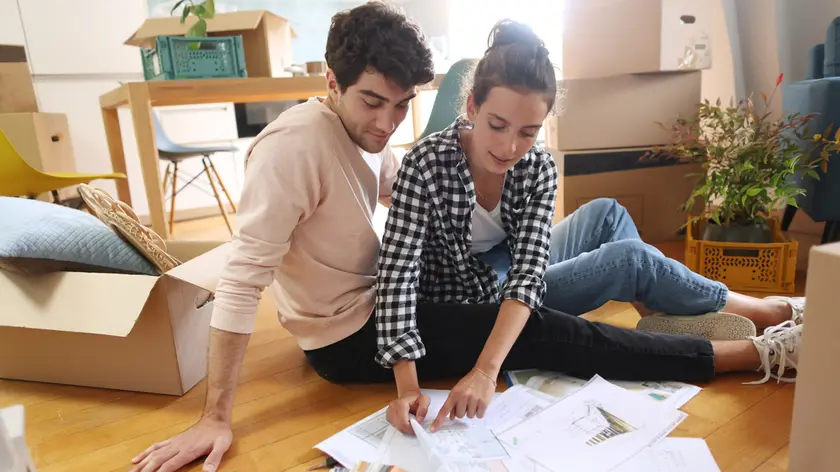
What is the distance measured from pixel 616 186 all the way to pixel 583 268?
1.02m

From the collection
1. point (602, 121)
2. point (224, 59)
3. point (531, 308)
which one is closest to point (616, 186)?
point (602, 121)

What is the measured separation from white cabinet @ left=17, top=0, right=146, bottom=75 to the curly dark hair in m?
2.65

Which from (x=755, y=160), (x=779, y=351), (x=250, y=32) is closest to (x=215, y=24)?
(x=250, y=32)

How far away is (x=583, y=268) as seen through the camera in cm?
116

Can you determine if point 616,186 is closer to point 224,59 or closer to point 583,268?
point 583,268

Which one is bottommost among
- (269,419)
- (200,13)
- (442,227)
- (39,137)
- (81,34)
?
(269,419)

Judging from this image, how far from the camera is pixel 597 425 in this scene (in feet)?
3.02

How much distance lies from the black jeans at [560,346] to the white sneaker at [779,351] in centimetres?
11

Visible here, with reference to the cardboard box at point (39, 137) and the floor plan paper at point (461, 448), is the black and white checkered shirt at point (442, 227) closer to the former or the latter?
the floor plan paper at point (461, 448)

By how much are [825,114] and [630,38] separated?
2.20ft

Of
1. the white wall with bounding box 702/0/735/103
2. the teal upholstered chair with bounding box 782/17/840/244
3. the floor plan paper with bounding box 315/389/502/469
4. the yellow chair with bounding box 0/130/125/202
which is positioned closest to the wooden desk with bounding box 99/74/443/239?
the yellow chair with bounding box 0/130/125/202

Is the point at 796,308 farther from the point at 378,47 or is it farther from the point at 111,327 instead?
the point at 111,327

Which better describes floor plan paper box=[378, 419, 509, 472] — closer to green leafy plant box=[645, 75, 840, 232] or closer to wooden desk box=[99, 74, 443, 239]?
wooden desk box=[99, 74, 443, 239]

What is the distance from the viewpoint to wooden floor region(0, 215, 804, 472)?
921mm
